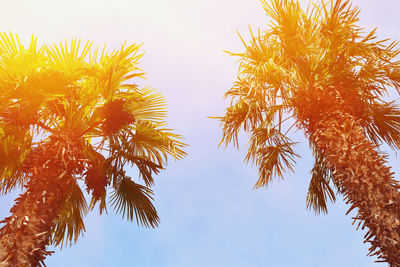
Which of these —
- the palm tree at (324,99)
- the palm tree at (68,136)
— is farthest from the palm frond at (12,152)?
the palm tree at (324,99)

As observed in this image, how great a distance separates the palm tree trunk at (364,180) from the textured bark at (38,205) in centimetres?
437

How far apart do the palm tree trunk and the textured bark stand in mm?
4367

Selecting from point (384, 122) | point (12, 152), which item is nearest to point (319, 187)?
point (384, 122)

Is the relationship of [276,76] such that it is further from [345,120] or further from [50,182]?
[50,182]

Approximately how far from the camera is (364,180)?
17.8 ft

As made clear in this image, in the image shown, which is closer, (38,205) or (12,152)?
(38,205)

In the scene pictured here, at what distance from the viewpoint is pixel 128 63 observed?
7.22m

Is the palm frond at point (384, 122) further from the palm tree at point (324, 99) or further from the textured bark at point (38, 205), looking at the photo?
the textured bark at point (38, 205)

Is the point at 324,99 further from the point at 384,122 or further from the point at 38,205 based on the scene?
the point at 38,205

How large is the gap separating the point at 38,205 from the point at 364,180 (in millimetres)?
4855

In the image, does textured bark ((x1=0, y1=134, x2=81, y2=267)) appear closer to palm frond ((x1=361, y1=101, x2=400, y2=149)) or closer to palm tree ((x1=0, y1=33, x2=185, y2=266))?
palm tree ((x1=0, y1=33, x2=185, y2=266))

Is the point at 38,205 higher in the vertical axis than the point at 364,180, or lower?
lower

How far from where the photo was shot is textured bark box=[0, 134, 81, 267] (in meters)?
5.17

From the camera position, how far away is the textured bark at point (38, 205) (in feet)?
17.0
